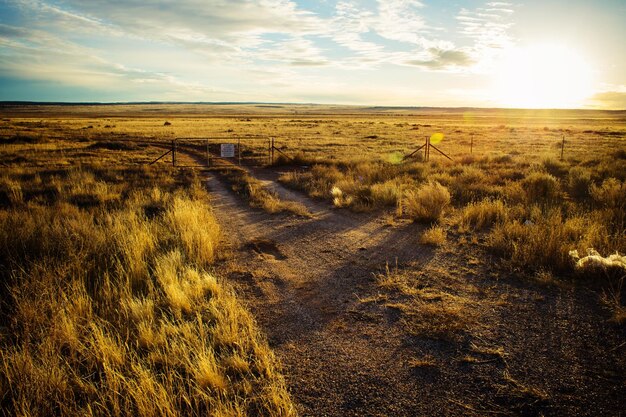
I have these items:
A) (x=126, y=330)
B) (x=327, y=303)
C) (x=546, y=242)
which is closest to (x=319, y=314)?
(x=327, y=303)

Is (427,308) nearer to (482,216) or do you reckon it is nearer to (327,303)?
(327,303)

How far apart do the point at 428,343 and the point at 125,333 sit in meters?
3.60

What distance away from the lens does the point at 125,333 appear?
170 inches

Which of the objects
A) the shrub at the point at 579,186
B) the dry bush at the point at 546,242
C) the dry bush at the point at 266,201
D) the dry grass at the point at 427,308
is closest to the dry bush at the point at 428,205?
the dry bush at the point at 546,242

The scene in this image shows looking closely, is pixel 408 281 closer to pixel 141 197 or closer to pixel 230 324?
pixel 230 324

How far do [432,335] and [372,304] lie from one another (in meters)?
1.07

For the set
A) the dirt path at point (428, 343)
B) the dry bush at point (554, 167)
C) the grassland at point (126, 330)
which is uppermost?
the dry bush at point (554, 167)

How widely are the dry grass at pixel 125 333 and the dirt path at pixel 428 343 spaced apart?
49 centimetres

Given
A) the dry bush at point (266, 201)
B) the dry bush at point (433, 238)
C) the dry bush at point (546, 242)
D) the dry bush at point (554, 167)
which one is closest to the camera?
the dry bush at point (546, 242)

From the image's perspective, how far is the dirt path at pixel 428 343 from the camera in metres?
3.48

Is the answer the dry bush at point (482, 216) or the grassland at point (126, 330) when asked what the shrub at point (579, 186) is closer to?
the dry bush at point (482, 216)

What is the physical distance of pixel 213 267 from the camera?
22.3ft

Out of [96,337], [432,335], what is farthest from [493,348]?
[96,337]

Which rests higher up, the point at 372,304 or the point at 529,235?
the point at 529,235
